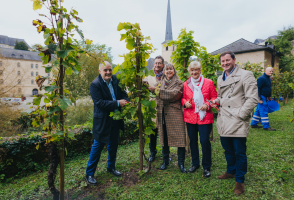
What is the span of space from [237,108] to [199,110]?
26.4 inches

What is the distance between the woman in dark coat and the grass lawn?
1.85 feet

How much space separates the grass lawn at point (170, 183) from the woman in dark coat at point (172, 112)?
0.56 meters

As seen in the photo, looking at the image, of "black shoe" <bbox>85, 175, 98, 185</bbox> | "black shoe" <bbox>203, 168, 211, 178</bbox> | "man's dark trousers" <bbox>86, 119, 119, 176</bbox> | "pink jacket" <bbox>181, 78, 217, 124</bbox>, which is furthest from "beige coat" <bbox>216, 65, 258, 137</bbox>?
"black shoe" <bbox>85, 175, 98, 185</bbox>

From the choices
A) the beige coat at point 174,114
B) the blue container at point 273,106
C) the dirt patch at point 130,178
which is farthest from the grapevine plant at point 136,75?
the blue container at point 273,106

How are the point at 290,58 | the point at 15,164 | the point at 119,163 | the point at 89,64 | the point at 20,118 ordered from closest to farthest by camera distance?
the point at 15,164
the point at 119,163
the point at 20,118
the point at 89,64
the point at 290,58

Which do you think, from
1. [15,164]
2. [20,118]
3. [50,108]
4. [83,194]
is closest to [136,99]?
[50,108]

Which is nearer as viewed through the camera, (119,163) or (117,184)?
(117,184)

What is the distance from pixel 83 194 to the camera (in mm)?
2850

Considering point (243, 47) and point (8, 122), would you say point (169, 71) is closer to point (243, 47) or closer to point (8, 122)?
point (8, 122)

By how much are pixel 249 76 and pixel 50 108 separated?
303 centimetres

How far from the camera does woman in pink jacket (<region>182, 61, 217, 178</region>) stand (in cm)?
316

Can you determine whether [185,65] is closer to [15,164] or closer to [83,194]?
[83,194]

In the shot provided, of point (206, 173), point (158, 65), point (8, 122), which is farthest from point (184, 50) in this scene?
point (8, 122)

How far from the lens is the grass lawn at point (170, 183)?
2.75 m
